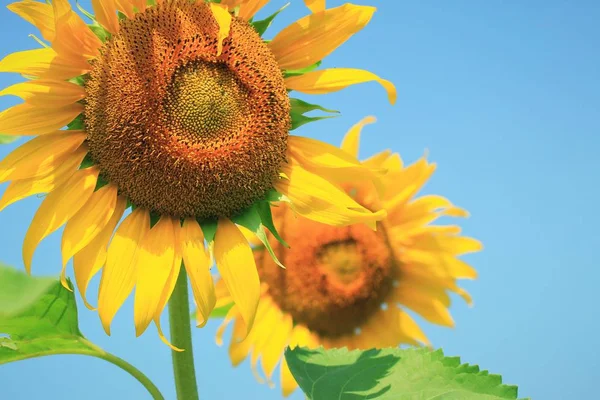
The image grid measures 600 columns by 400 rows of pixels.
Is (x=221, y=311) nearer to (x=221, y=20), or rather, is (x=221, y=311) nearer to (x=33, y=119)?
(x=33, y=119)

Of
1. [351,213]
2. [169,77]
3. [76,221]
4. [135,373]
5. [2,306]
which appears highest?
[169,77]

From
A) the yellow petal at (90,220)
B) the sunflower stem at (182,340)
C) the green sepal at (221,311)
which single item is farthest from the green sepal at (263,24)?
the green sepal at (221,311)

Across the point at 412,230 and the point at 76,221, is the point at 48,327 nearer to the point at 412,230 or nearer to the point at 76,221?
the point at 76,221

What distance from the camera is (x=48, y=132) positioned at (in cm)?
234

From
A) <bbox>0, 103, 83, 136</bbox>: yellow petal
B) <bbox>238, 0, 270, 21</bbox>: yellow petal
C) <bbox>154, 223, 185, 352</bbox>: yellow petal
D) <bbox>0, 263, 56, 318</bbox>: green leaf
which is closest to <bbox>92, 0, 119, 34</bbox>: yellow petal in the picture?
<bbox>0, 103, 83, 136</bbox>: yellow petal

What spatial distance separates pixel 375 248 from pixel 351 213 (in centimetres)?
117

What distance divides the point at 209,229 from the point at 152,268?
0.70 ft

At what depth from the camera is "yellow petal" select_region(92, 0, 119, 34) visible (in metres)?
2.27

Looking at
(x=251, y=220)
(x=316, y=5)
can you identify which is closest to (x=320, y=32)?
(x=316, y=5)

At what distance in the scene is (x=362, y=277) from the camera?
3514 millimetres

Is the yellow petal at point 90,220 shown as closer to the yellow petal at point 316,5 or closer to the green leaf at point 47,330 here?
the green leaf at point 47,330

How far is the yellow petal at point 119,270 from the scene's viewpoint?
223 cm

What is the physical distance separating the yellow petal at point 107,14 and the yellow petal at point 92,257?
556mm

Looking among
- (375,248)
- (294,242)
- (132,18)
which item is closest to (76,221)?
(132,18)
